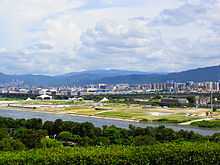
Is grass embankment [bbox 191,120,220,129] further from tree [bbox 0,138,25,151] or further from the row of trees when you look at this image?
tree [bbox 0,138,25,151]

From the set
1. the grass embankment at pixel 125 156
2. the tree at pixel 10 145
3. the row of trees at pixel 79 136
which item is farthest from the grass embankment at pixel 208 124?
the grass embankment at pixel 125 156

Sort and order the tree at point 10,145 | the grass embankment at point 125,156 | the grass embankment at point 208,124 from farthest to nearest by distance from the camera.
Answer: the grass embankment at point 208,124 → the tree at point 10,145 → the grass embankment at point 125,156

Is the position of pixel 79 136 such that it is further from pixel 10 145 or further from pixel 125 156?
pixel 125 156

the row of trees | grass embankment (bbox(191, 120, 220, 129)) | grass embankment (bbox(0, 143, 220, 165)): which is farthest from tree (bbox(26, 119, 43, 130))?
grass embankment (bbox(0, 143, 220, 165))

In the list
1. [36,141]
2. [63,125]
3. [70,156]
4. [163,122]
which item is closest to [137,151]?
[70,156]

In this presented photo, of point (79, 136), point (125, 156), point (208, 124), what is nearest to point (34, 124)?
point (79, 136)

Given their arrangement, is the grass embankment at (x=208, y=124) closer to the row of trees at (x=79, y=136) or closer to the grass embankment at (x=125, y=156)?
the row of trees at (x=79, y=136)
